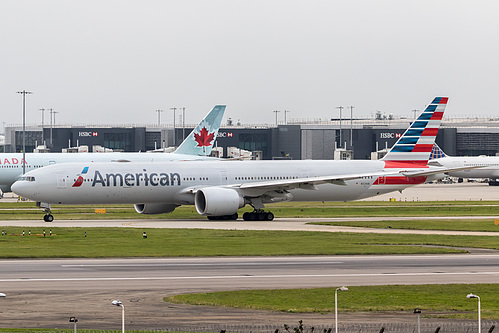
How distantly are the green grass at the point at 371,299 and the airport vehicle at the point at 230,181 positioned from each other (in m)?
35.1

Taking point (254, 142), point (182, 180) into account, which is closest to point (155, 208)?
point (182, 180)

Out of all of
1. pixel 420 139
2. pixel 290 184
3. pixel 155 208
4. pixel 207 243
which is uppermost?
pixel 420 139

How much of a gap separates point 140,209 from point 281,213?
40.9 feet

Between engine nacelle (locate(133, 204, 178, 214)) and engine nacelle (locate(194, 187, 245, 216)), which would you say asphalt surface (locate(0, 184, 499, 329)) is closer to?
engine nacelle (locate(194, 187, 245, 216))

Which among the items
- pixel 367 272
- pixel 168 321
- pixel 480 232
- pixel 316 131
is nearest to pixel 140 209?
pixel 480 232

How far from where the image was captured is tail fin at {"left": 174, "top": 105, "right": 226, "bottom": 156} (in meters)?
114

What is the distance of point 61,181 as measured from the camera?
6762 centimetres

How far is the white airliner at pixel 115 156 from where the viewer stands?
95250 millimetres

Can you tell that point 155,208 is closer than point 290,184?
No

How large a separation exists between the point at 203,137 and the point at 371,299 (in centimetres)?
8433

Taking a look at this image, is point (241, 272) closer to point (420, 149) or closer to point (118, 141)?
point (420, 149)

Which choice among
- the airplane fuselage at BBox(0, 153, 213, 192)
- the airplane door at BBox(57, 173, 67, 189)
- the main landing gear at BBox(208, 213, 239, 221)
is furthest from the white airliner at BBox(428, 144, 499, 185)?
the airplane door at BBox(57, 173, 67, 189)

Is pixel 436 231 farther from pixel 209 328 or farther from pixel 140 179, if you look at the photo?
pixel 209 328

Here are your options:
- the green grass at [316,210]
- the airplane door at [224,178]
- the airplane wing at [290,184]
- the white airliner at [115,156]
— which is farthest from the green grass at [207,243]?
the white airliner at [115,156]
